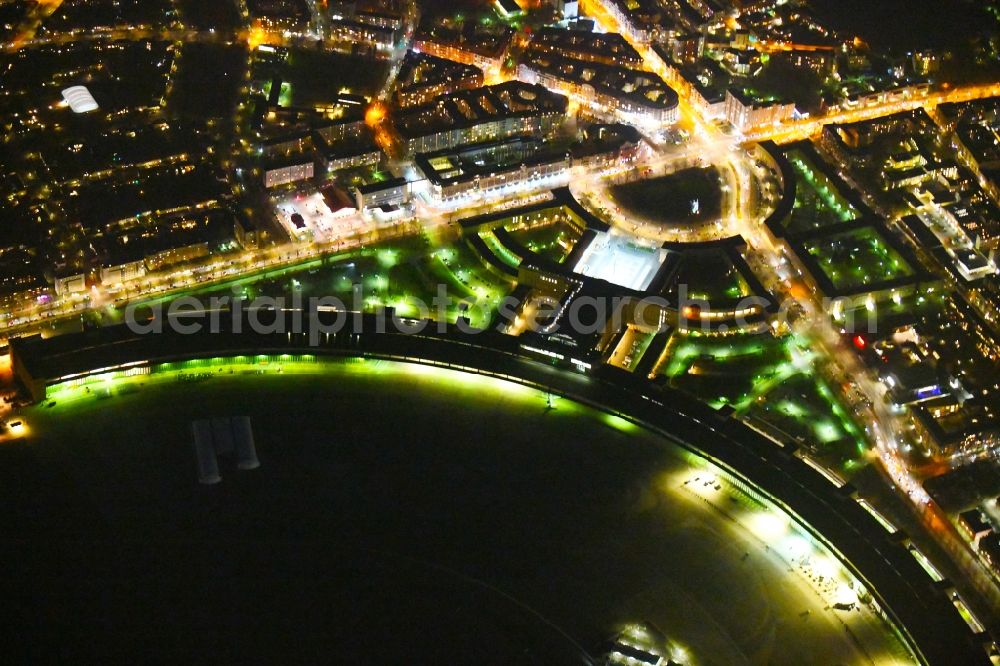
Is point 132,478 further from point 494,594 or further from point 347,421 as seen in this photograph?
point 494,594

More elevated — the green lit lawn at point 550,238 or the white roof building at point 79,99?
the green lit lawn at point 550,238

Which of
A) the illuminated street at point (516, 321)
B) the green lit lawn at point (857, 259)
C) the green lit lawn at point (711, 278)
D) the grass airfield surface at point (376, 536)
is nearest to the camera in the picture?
the grass airfield surface at point (376, 536)

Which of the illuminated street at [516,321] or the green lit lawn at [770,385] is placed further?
the green lit lawn at [770,385]

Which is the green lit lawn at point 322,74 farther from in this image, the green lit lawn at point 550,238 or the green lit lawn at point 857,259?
the green lit lawn at point 857,259

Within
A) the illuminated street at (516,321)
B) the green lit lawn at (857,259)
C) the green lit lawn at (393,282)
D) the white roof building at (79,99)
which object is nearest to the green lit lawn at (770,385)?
the illuminated street at (516,321)

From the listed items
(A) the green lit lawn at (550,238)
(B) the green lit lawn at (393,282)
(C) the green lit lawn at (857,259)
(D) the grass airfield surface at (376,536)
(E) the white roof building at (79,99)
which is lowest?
(D) the grass airfield surface at (376,536)

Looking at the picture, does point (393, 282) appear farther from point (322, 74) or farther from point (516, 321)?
point (322, 74)

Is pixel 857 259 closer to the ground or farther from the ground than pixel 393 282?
farther from the ground

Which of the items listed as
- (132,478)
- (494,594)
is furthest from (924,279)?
(132,478)

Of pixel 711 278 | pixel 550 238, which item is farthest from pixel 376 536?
pixel 711 278
